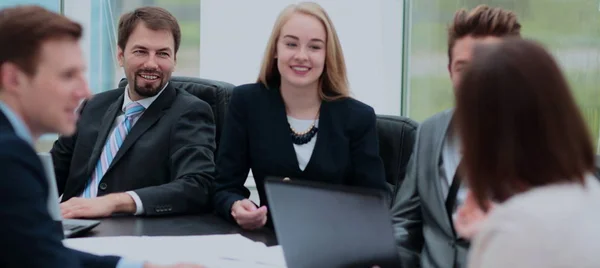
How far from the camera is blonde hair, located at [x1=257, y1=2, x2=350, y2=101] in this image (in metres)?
2.52

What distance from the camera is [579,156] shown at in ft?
3.80

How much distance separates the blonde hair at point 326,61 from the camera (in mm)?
2521

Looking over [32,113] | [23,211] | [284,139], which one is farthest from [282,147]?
[23,211]

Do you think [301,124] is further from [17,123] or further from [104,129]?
[17,123]

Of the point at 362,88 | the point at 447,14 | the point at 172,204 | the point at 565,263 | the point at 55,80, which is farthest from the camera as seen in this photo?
the point at 362,88

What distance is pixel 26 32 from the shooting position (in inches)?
62.4

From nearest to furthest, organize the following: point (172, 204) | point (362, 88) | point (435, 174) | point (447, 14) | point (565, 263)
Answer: point (565, 263) → point (435, 174) → point (172, 204) → point (447, 14) → point (362, 88)

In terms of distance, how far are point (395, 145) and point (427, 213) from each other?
0.56 metres

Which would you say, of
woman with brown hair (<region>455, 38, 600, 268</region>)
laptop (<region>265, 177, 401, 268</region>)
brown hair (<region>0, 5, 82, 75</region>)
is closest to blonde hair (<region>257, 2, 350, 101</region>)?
laptop (<region>265, 177, 401, 268</region>)

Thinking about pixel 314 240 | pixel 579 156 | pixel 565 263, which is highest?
pixel 579 156

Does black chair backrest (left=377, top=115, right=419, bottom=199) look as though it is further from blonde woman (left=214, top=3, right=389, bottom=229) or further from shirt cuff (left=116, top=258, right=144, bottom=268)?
shirt cuff (left=116, top=258, right=144, bottom=268)

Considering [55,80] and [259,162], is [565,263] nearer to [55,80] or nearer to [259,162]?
[55,80]

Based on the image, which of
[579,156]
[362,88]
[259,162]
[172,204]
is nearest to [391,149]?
[259,162]

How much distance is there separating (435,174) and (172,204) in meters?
0.86
